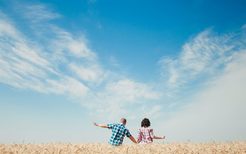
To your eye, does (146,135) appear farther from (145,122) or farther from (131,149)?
(131,149)

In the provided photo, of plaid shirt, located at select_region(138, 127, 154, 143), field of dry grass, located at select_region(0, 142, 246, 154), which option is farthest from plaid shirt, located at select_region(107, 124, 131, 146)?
field of dry grass, located at select_region(0, 142, 246, 154)

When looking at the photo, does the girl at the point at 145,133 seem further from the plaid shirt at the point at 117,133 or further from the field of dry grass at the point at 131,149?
the field of dry grass at the point at 131,149

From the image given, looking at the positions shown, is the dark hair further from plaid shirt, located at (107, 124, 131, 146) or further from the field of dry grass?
the field of dry grass

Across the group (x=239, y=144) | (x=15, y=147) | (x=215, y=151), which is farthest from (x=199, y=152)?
(x=15, y=147)

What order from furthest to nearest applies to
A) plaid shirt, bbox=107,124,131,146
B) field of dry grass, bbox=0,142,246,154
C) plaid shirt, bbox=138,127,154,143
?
plaid shirt, bbox=138,127,154,143
plaid shirt, bbox=107,124,131,146
field of dry grass, bbox=0,142,246,154

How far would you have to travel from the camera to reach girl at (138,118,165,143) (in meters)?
19.0

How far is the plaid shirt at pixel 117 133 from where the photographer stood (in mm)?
17703

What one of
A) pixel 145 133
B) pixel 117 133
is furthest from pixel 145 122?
pixel 117 133

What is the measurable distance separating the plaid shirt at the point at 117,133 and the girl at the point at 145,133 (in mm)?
1224

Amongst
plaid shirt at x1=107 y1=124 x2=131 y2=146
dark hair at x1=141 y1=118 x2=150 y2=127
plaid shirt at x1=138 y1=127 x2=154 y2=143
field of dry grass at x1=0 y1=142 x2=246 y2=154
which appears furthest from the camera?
dark hair at x1=141 y1=118 x2=150 y2=127

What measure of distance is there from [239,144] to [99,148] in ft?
19.1

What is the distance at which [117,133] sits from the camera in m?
17.8

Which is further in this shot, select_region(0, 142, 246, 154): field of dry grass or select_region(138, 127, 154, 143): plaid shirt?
select_region(138, 127, 154, 143): plaid shirt

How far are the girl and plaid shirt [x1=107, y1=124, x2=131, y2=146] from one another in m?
1.22
